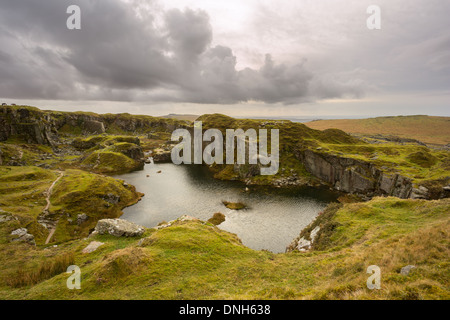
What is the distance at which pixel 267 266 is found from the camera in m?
24.1

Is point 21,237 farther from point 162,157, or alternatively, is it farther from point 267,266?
point 162,157

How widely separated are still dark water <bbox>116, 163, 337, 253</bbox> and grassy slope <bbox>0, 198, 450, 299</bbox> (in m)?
25.1

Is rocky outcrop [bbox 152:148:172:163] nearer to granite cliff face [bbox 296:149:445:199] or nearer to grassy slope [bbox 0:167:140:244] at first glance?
grassy slope [bbox 0:167:140:244]

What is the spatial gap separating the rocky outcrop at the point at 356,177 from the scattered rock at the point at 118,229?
78.1 m

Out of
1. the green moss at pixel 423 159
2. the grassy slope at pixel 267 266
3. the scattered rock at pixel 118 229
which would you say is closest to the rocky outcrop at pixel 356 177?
the green moss at pixel 423 159

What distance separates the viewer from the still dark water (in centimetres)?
5694

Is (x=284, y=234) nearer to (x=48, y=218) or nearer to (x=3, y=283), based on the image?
(x=3, y=283)

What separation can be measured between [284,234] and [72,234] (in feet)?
200

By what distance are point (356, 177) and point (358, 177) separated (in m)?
0.93

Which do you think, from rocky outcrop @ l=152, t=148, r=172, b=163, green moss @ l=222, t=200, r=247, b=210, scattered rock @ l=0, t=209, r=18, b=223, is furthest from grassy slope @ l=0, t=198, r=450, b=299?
rocky outcrop @ l=152, t=148, r=172, b=163

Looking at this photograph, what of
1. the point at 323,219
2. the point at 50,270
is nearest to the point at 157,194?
the point at 50,270

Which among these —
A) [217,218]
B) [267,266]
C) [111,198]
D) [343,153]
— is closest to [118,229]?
[267,266]

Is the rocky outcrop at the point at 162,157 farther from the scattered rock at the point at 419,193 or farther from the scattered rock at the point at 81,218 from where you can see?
the scattered rock at the point at 419,193

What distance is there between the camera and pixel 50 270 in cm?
2480
